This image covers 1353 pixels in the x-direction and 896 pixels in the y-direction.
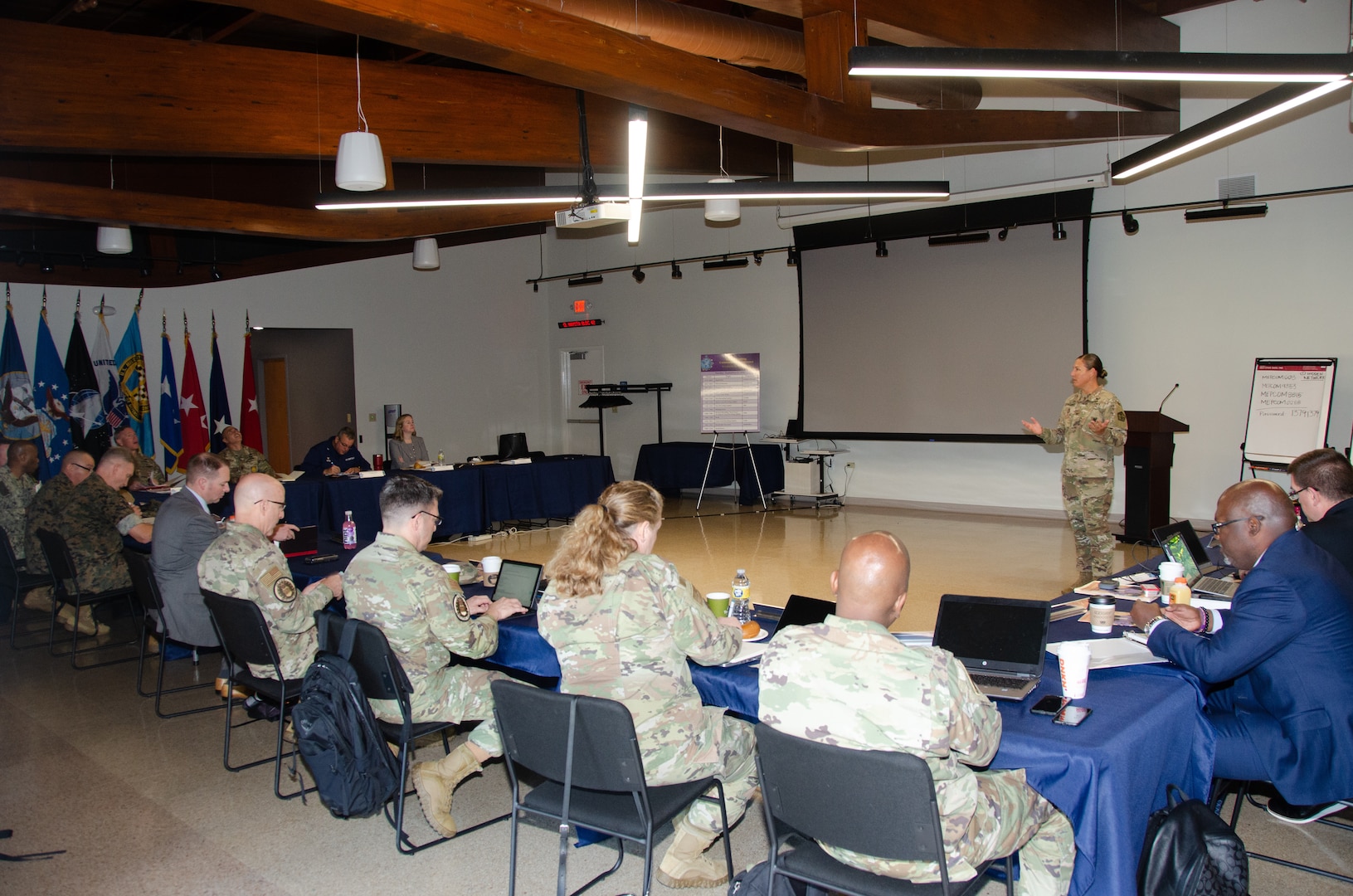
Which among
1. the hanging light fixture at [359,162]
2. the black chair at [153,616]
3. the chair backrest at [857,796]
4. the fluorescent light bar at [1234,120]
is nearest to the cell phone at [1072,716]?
the chair backrest at [857,796]

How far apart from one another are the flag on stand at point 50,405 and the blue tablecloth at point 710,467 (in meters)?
6.03

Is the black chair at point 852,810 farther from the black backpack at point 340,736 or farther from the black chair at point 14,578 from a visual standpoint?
the black chair at point 14,578

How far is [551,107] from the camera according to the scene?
6.99 meters

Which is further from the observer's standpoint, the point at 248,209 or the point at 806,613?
the point at 248,209

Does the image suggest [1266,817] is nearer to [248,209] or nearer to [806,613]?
[806,613]

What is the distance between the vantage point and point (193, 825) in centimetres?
330

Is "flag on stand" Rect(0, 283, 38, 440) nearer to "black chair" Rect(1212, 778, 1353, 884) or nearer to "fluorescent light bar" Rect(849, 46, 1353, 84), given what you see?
"fluorescent light bar" Rect(849, 46, 1353, 84)

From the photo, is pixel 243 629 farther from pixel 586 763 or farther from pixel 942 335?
pixel 942 335

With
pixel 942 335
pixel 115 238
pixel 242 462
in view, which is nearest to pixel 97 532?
pixel 242 462

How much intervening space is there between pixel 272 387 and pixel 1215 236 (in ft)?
38.4

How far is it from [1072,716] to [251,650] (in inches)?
110

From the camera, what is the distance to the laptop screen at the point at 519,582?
348 centimetres

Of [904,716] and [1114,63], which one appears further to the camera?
[1114,63]

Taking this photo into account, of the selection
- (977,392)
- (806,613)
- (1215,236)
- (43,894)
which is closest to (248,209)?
(43,894)
